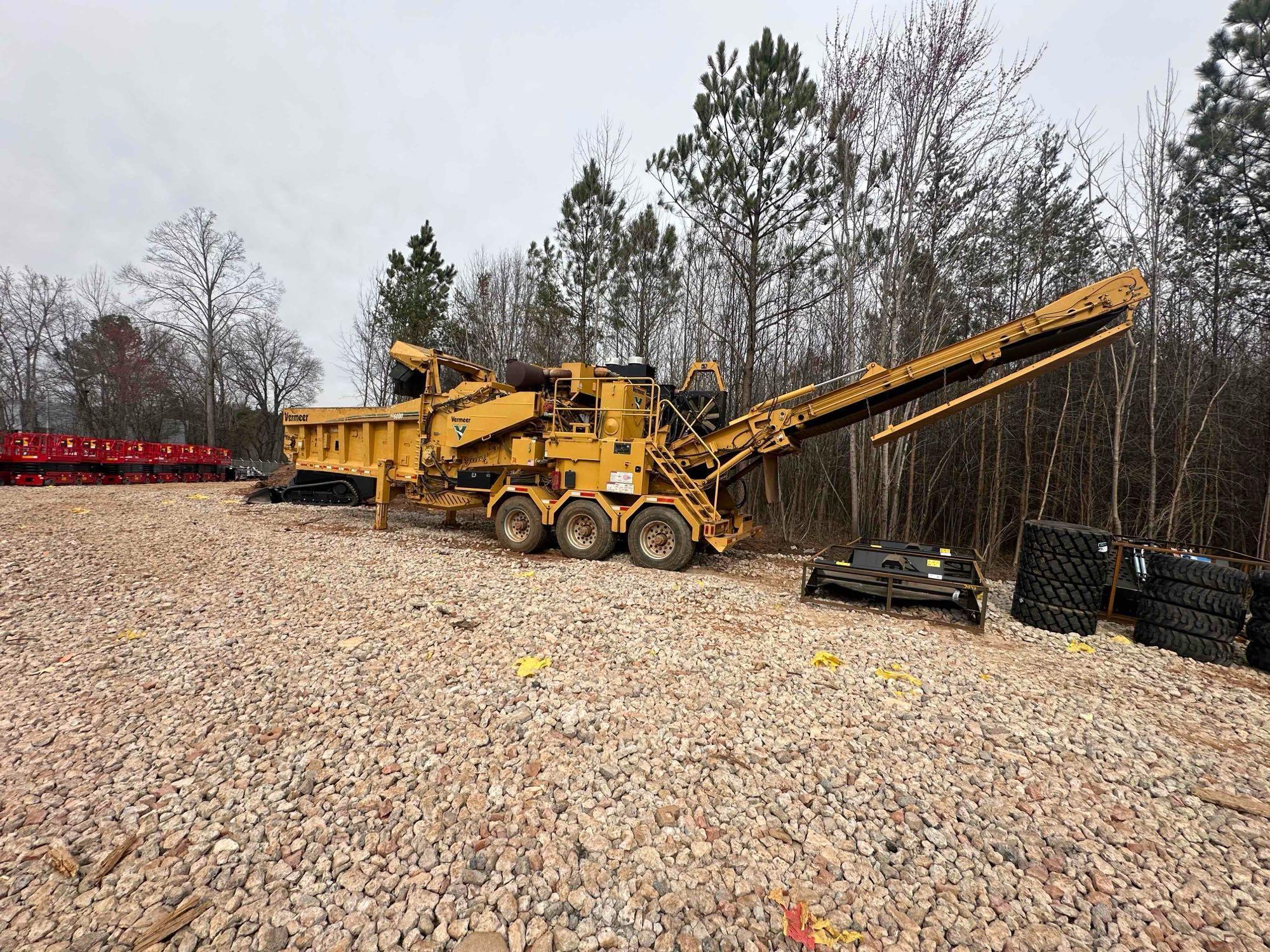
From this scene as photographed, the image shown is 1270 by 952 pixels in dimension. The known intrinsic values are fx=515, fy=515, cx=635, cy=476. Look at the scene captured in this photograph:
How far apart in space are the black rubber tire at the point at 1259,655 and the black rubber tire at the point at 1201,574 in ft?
1.41

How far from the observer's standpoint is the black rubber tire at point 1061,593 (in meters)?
5.24

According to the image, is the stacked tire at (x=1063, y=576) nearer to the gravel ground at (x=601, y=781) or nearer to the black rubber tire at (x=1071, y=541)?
the black rubber tire at (x=1071, y=541)

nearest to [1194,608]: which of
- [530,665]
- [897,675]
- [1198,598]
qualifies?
[1198,598]

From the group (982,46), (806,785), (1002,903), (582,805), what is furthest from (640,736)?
(982,46)

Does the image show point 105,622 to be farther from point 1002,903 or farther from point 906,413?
point 906,413

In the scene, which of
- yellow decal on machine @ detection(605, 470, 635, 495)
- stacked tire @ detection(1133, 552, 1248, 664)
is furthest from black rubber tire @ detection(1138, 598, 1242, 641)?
yellow decal on machine @ detection(605, 470, 635, 495)

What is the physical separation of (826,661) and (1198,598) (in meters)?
3.75

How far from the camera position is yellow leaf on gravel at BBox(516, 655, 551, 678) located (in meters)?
3.75

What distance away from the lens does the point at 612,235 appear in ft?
50.2

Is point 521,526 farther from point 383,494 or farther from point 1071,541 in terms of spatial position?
point 1071,541

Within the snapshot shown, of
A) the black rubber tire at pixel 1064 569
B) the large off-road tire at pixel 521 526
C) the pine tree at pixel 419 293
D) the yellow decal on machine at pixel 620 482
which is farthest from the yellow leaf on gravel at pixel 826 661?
the pine tree at pixel 419 293

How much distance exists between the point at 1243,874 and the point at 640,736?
263 cm

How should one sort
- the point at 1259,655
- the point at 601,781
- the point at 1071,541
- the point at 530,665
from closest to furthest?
the point at 601,781 → the point at 530,665 → the point at 1259,655 → the point at 1071,541

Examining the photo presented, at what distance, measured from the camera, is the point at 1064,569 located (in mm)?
5375
